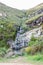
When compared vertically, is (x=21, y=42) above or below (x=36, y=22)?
below

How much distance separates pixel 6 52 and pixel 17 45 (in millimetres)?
3200

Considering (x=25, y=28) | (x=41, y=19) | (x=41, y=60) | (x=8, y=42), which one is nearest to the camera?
(x=41, y=60)

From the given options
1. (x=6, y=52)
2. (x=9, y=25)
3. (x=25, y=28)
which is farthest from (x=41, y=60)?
(x=9, y=25)

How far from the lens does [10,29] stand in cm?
4350

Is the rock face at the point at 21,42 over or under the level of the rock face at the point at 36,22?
under

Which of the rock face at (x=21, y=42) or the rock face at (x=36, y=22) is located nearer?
the rock face at (x=21, y=42)

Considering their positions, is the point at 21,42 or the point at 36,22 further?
the point at 36,22

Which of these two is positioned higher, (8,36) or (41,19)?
(41,19)

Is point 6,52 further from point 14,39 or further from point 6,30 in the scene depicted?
point 6,30

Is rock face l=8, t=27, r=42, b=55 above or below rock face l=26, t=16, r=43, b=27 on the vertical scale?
below

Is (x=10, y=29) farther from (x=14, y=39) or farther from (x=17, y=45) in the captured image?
(x=17, y=45)

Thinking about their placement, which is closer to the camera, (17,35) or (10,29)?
(17,35)

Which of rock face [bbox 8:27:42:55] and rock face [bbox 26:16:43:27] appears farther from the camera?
rock face [bbox 26:16:43:27]

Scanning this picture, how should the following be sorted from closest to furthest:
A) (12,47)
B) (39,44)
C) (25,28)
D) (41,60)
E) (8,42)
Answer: (41,60) → (39,44) → (12,47) → (8,42) → (25,28)
